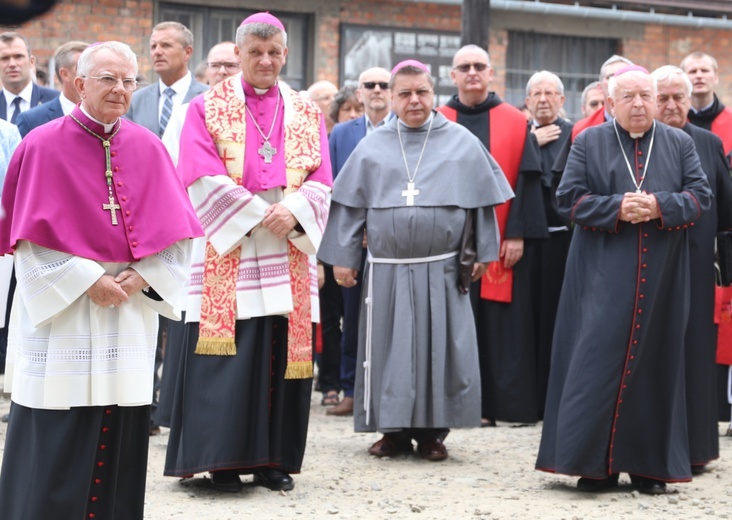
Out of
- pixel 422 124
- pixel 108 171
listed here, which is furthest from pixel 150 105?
pixel 108 171

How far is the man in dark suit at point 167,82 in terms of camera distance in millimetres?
7297

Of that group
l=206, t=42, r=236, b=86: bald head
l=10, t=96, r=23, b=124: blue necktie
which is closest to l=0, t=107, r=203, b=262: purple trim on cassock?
l=206, t=42, r=236, b=86: bald head

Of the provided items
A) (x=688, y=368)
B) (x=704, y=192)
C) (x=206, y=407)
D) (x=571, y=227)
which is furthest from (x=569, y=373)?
(x=571, y=227)

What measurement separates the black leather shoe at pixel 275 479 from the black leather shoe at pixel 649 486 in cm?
172

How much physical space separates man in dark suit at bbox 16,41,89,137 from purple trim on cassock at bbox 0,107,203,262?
2.45m

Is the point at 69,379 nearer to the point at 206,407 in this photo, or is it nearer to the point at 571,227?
the point at 206,407

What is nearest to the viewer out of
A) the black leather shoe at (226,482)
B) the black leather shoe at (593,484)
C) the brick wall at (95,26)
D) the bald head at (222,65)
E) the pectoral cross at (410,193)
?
the black leather shoe at (226,482)

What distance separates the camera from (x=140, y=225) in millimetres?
4355

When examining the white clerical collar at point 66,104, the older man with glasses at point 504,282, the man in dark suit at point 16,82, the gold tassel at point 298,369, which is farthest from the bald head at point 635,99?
the man in dark suit at point 16,82

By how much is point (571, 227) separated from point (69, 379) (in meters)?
4.76

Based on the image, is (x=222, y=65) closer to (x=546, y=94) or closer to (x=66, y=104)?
(x=66, y=104)

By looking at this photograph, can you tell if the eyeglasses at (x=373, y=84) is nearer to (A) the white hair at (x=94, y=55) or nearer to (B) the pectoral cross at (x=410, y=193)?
(B) the pectoral cross at (x=410, y=193)

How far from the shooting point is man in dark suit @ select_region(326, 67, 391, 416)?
→ 28.5 ft

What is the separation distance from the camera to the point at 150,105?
291 inches
